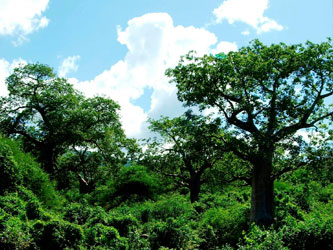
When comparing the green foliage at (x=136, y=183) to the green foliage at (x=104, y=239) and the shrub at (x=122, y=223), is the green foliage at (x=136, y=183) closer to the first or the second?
the shrub at (x=122, y=223)

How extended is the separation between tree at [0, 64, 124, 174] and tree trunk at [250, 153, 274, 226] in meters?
15.5

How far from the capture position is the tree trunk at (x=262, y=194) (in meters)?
13.9

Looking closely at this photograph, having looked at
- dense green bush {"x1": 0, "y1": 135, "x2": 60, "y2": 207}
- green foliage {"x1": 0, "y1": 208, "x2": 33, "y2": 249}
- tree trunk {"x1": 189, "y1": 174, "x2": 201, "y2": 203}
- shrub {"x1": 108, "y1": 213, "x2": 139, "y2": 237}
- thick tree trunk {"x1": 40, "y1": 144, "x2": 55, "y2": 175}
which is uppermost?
thick tree trunk {"x1": 40, "y1": 144, "x2": 55, "y2": 175}

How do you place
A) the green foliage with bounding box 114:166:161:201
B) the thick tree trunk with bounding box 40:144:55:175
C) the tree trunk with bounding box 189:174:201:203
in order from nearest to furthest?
the tree trunk with bounding box 189:174:201:203, the thick tree trunk with bounding box 40:144:55:175, the green foliage with bounding box 114:166:161:201

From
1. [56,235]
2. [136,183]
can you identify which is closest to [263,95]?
[56,235]

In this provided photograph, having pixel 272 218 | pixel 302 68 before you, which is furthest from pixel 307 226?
pixel 302 68

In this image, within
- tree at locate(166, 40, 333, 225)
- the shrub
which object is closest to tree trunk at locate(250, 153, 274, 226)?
tree at locate(166, 40, 333, 225)

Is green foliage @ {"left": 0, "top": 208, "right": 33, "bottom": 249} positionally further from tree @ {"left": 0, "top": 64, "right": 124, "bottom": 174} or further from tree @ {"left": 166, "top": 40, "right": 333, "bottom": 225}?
tree @ {"left": 0, "top": 64, "right": 124, "bottom": 174}

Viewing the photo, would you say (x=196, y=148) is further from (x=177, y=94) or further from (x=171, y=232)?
(x=171, y=232)

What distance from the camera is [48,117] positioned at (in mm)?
26078

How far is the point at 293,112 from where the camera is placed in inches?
541

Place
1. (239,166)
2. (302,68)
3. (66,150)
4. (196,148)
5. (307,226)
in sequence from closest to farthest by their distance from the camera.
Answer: (307,226), (302,68), (196,148), (239,166), (66,150)

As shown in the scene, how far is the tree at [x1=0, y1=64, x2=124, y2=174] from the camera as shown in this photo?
2561cm

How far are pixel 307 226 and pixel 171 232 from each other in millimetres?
4493
